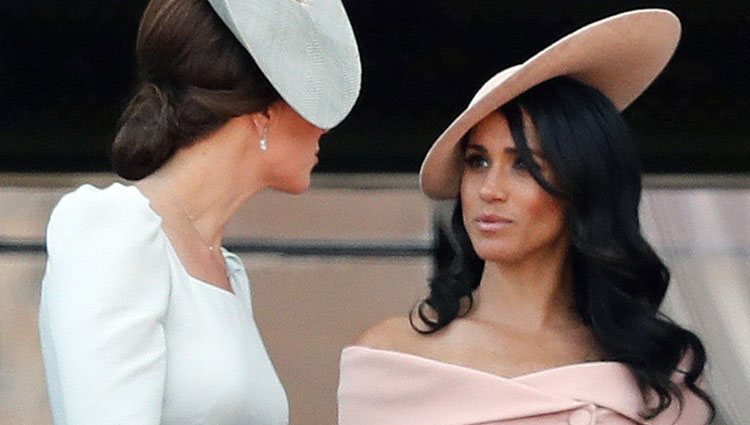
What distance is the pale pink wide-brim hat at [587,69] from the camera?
8.23 ft

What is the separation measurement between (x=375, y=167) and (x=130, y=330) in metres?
2.76

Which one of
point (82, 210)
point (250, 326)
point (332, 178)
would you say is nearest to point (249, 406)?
point (250, 326)

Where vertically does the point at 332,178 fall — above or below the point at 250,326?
below

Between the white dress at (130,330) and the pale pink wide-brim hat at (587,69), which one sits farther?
the pale pink wide-brim hat at (587,69)

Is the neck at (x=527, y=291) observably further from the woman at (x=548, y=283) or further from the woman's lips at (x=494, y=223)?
A: the woman's lips at (x=494, y=223)

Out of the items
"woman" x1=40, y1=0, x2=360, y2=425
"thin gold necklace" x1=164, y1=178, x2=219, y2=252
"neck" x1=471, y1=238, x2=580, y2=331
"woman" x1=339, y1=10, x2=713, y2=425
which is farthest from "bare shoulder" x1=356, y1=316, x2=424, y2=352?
"thin gold necklace" x1=164, y1=178, x2=219, y2=252

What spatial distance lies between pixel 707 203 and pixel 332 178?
39.4 inches

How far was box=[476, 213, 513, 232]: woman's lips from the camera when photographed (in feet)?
8.14

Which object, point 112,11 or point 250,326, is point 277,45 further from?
point 112,11

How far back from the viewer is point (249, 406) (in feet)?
6.43

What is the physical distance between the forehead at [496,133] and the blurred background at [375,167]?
4.62 feet

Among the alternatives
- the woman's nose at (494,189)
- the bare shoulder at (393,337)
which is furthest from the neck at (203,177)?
the bare shoulder at (393,337)

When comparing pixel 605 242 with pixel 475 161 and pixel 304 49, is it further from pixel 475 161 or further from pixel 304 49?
pixel 304 49

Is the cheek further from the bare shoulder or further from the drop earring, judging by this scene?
the drop earring
